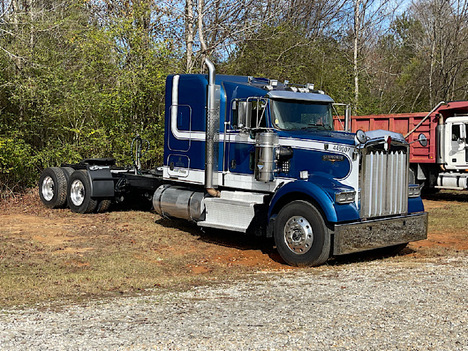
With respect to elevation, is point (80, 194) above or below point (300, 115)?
below

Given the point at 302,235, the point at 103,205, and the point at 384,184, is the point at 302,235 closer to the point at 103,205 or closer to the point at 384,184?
the point at 384,184

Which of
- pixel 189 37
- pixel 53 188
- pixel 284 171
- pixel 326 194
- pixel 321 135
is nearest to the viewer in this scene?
pixel 326 194

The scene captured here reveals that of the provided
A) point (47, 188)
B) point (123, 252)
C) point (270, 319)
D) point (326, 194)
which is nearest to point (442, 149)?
point (326, 194)

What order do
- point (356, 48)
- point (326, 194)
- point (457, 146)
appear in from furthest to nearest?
Answer: point (356, 48) → point (457, 146) → point (326, 194)

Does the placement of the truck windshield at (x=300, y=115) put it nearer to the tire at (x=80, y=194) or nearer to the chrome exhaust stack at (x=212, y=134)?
the chrome exhaust stack at (x=212, y=134)

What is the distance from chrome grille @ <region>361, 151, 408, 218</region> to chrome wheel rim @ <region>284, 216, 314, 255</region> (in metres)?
0.87

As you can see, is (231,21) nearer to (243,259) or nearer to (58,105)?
(58,105)

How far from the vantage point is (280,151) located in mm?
9680

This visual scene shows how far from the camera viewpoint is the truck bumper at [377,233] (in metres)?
8.62

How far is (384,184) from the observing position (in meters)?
9.34

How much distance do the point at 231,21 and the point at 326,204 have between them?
14989 mm

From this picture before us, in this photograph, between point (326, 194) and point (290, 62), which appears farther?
point (290, 62)

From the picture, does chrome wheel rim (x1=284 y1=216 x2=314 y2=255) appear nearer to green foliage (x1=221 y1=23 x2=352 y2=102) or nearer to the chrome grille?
the chrome grille

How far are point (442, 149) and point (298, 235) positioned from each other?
10.7 metres
